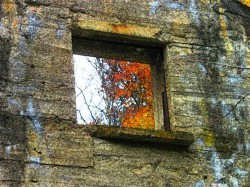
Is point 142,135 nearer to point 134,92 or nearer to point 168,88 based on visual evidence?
point 168,88

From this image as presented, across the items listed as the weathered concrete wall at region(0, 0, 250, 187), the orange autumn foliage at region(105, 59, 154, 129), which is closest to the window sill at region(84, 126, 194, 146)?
the weathered concrete wall at region(0, 0, 250, 187)

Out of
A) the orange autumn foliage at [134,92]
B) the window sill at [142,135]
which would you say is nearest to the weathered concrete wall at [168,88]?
the window sill at [142,135]

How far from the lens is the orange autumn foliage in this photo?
1638cm

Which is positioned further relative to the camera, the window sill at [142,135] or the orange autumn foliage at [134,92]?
the orange autumn foliage at [134,92]

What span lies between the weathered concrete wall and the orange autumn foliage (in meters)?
6.73

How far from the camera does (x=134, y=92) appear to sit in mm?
17609

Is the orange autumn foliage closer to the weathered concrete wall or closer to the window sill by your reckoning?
the weathered concrete wall

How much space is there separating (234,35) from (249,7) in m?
0.58

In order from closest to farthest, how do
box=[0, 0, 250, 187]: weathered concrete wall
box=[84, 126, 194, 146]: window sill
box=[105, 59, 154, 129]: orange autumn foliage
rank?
box=[0, 0, 250, 187]: weathered concrete wall < box=[84, 126, 194, 146]: window sill < box=[105, 59, 154, 129]: orange autumn foliage

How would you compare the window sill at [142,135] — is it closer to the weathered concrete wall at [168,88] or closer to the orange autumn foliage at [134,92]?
the weathered concrete wall at [168,88]

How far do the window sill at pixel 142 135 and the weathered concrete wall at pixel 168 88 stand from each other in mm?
86

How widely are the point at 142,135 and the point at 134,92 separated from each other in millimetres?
9837

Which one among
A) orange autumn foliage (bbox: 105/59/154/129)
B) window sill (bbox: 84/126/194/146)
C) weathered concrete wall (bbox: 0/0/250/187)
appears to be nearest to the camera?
weathered concrete wall (bbox: 0/0/250/187)

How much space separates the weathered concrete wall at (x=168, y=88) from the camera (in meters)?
7.46
